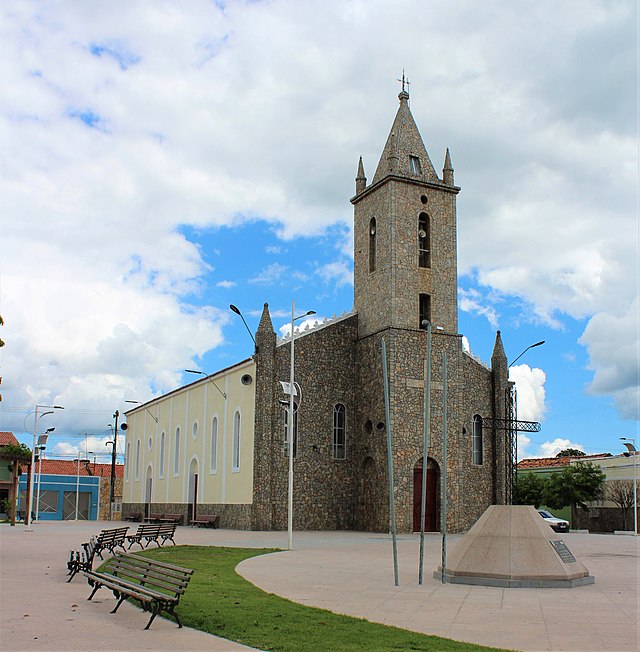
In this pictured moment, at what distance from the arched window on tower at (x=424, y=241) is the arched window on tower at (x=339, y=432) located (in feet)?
27.9

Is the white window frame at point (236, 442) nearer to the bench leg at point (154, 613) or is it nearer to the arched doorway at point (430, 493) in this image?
the arched doorway at point (430, 493)

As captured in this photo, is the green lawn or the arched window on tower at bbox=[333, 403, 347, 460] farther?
the arched window on tower at bbox=[333, 403, 347, 460]

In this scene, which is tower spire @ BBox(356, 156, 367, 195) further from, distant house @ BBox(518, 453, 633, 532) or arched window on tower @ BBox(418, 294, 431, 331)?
distant house @ BBox(518, 453, 633, 532)

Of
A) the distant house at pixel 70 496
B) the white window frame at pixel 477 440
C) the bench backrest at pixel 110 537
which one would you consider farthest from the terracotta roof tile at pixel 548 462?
the bench backrest at pixel 110 537

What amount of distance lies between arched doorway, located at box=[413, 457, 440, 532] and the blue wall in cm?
4491

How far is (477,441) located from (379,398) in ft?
22.9

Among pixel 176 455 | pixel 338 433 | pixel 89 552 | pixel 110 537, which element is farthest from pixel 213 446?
pixel 89 552

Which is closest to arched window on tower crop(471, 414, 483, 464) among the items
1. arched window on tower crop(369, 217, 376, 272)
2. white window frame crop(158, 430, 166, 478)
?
arched window on tower crop(369, 217, 376, 272)

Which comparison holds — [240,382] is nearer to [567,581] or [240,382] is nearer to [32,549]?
[32,549]

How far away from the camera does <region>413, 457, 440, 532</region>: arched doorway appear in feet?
128

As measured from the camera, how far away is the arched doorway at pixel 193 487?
47131 millimetres

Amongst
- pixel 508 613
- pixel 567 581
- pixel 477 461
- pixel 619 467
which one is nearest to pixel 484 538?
pixel 567 581

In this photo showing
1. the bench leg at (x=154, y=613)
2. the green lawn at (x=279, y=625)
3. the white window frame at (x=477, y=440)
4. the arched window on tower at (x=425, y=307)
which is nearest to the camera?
the green lawn at (x=279, y=625)

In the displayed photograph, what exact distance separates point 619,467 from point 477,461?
68.8ft
